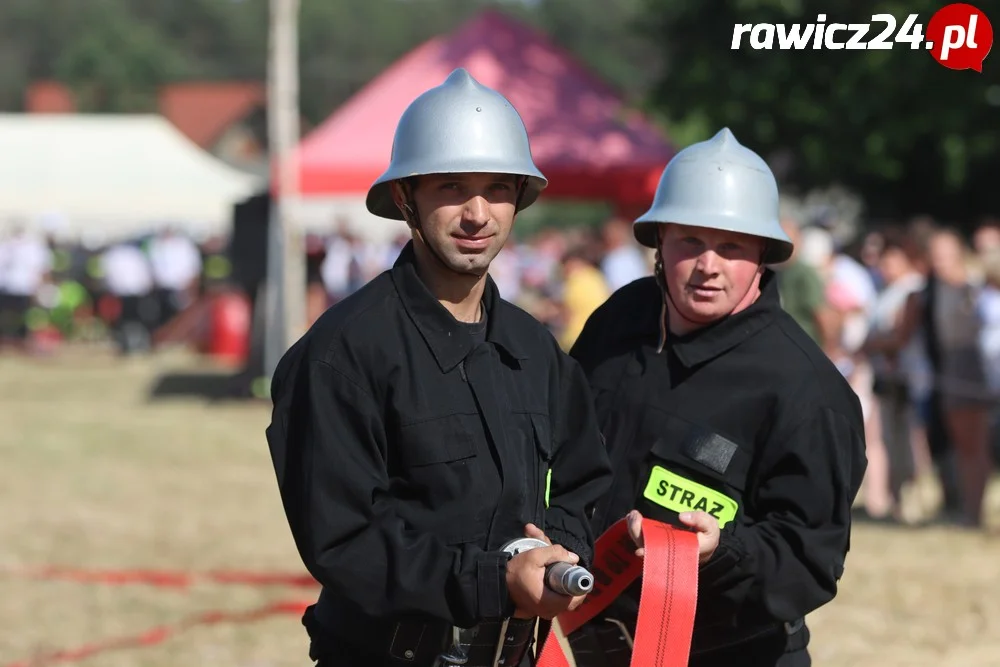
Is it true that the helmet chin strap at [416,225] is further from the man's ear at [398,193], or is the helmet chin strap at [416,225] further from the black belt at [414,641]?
the black belt at [414,641]

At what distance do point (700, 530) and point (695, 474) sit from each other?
279 mm

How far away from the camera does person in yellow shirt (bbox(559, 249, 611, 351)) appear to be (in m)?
11.9

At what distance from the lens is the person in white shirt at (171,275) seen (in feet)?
80.9

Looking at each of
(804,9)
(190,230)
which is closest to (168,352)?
(804,9)

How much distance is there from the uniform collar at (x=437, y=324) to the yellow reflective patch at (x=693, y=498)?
72cm

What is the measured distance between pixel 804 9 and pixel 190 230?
→ 28.0 meters

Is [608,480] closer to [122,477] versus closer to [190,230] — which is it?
[122,477]

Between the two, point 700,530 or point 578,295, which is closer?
point 700,530

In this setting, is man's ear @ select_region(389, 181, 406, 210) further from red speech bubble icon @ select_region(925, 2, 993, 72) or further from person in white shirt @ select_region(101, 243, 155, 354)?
person in white shirt @ select_region(101, 243, 155, 354)

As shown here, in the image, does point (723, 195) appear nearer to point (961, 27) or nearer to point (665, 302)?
point (665, 302)

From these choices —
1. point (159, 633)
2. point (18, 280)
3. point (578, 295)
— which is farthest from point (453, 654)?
point (18, 280)

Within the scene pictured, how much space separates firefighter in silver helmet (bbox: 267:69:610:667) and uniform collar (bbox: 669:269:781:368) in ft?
2.01

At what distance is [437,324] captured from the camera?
9.75 feet

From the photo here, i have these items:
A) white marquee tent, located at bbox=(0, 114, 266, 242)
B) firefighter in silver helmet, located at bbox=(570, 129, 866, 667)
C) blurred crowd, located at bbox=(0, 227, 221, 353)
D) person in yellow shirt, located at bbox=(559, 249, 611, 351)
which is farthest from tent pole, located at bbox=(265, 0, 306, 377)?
white marquee tent, located at bbox=(0, 114, 266, 242)
